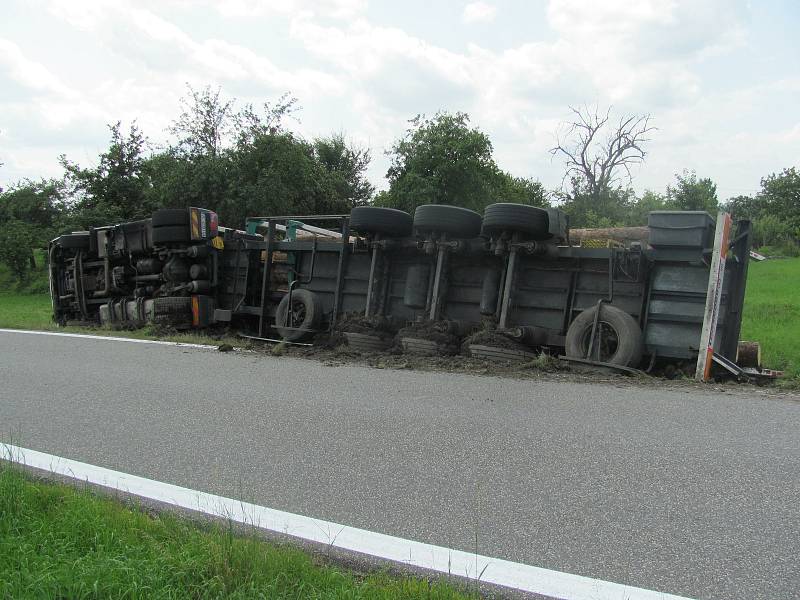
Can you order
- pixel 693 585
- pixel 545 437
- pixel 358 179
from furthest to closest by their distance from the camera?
pixel 358 179 < pixel 545 437 < pixel 693 585

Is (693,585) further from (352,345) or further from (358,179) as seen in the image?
(358,179)

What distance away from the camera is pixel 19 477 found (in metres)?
3.52

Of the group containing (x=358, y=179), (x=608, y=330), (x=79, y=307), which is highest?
(x=358, y=179)

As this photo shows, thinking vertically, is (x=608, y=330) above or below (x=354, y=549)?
above

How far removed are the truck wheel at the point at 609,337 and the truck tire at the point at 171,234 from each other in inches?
275

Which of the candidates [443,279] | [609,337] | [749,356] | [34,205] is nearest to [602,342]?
[609,337]

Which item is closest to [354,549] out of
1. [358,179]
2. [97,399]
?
[97,399]

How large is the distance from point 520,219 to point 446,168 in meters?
22.2

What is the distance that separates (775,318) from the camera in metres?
12.9

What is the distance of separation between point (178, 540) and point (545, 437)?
8.44 feet

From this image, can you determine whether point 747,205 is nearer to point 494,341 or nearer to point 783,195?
point 783,195

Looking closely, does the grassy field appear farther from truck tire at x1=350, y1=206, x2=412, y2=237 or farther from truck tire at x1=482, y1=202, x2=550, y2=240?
truck tire at x1=482, y1=202, x2=550, y2=240

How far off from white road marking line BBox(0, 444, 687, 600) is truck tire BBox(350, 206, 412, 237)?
604cm

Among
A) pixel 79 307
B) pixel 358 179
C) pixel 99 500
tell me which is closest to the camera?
pixel 99 500
